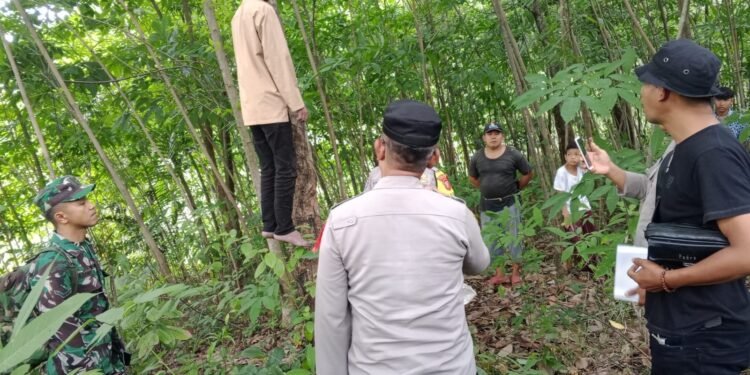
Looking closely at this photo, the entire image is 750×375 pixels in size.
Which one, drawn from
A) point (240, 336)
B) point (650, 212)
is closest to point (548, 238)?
point (240, 336)

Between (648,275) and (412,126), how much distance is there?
89 centimetres

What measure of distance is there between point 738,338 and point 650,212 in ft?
1.45

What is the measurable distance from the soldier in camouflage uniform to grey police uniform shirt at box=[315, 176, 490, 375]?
149 centimetres

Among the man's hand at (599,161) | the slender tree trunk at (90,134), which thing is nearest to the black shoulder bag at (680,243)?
the man's hand at (599,161)

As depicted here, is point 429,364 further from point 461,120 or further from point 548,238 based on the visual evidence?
point 461,120

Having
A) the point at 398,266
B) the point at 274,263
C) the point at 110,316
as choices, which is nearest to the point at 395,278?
the point at 398,266

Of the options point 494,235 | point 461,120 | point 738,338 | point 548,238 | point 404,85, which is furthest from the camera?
point 461,120

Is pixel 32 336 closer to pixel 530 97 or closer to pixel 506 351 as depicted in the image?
pixel 530 97

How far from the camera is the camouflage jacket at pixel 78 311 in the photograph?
2.18 metres

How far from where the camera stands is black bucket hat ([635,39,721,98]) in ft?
4.47

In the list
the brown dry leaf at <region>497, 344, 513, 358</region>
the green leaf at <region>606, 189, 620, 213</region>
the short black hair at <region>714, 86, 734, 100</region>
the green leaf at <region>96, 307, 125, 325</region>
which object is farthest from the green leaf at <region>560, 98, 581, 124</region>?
the brown dry leaf at <region>497, 344, 513, 358</region>

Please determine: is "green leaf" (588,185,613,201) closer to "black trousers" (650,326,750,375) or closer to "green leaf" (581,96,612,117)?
"green leaf" (581,96,612,117)

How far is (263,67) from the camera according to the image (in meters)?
2.71

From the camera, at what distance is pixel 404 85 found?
4.70m
